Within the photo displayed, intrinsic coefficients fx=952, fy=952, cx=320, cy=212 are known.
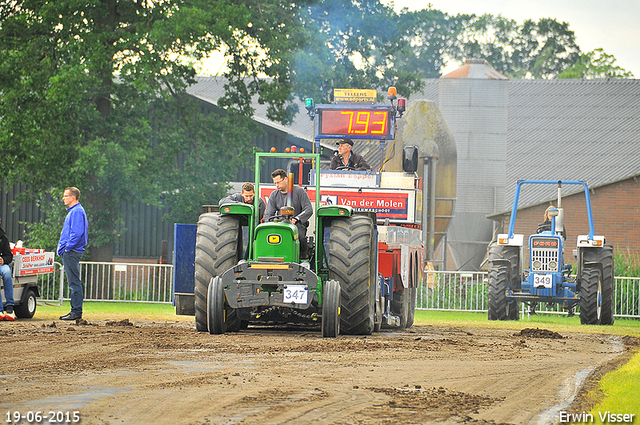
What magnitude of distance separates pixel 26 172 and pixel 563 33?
5567 cm

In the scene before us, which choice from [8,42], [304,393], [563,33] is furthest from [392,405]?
[563,33]

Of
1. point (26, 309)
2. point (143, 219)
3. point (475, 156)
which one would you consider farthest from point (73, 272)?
point (475, 156)

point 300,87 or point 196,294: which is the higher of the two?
point 300,87

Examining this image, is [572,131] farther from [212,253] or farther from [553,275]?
[212,253]

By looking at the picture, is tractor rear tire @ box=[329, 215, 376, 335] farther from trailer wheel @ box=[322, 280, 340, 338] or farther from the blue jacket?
the blue jacket

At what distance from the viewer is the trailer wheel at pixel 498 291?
→ 1808cm

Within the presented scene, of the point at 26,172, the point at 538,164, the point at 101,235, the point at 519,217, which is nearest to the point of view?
the point at 26,172

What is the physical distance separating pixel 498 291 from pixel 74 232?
8.17 metres

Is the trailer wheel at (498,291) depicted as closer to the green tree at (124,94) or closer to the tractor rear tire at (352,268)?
the tractor rear tire at (352,268)

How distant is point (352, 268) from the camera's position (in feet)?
37.4

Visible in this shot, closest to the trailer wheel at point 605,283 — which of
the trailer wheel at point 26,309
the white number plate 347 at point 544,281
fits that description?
the white number plate 347 at point 544,281

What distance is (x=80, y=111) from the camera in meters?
24.4

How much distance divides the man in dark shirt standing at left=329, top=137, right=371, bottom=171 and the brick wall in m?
15.2

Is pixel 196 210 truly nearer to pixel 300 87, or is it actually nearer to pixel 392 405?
pixel 300 87
